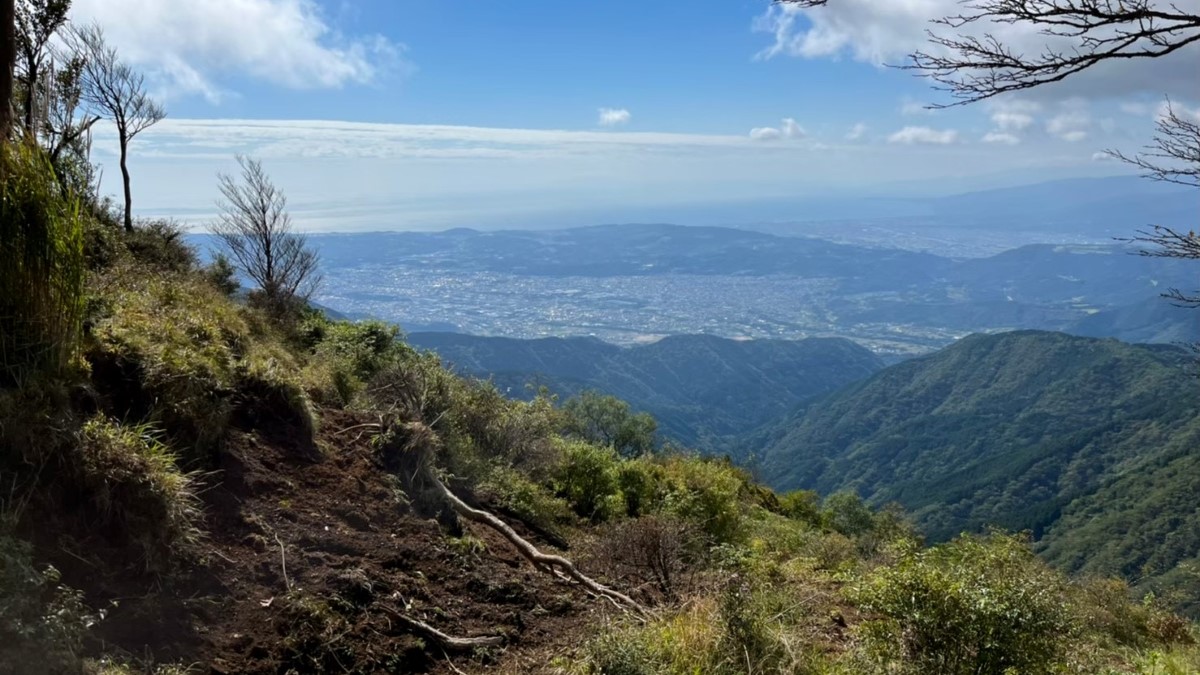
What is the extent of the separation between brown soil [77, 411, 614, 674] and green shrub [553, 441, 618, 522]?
5204 millimetres

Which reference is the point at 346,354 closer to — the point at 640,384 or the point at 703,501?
the point at 703,501

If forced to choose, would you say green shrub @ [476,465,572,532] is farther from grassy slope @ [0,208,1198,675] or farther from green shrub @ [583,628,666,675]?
green shrub @ [583,628,666,675]

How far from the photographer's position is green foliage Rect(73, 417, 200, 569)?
3.53 meters

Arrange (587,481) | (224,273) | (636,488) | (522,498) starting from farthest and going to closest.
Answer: (224,273), (636,488), (587,481), (522,498)

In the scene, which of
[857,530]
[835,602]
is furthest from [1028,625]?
[857,530]

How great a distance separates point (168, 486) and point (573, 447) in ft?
30.4

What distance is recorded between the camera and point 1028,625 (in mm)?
3514

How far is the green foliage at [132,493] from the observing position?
139 inches

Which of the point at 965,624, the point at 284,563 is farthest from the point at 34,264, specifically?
the point at 965,624

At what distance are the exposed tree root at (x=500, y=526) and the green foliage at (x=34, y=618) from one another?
3.63 m

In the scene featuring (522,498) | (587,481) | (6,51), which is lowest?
(587,481)

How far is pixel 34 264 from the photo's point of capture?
12.0ft

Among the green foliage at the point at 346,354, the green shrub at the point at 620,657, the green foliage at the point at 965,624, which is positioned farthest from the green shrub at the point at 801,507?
the green shrub at the point at 620,657

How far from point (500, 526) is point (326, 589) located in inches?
121
